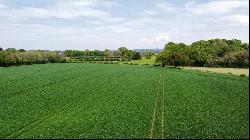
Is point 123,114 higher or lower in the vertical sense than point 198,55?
lower

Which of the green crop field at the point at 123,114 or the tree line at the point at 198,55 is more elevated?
the tree line at the point at 198,55

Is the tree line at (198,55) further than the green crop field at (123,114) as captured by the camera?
Yes

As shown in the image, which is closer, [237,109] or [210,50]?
[237,109]

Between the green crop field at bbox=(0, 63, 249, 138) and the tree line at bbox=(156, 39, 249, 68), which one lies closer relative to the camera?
the green crop field at bbox=(0, 63, 249, 138)

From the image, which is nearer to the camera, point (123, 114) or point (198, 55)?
point (123, 114)

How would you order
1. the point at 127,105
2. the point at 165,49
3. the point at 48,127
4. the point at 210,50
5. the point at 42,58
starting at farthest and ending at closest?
1. the point at 42,58
2. the point at 165,49
3. the point at 210,50
4. the point at 127,105
5. the point at 48,127

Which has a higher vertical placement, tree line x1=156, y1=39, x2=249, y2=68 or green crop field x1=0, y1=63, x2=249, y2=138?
tree line x1=156, y1=39, x2=249, y2=68

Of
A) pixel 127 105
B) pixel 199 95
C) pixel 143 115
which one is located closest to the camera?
pixel 143 115

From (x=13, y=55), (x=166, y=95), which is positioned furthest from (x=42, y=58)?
(x=166, y=95)

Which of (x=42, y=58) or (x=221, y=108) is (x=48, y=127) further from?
(x=42, y=58)
